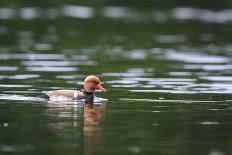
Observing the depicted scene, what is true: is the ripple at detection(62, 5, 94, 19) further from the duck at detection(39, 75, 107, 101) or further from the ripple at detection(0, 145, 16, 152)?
the ripple at detection(0, 145, 16, 152)

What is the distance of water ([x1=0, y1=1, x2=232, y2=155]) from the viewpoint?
16.5 m

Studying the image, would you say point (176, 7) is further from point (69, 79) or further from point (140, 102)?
point (140, 102)

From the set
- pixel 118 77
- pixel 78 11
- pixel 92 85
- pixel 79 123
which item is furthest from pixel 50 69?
pixel 78 11

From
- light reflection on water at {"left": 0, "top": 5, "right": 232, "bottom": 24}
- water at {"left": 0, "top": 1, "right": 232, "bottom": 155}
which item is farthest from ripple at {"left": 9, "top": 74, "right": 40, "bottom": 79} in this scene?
light reflection on water at {"left": 0, "top": 5, "right": 232, "bottom": 24}

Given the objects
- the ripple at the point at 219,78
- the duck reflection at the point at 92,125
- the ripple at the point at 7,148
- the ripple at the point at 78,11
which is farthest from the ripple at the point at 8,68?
the ripple at the point at 78,11

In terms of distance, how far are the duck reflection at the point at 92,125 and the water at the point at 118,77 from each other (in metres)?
0.02

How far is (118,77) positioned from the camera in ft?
87.5

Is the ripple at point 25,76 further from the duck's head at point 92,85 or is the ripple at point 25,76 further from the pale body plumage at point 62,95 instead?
the pale body plumage at point 62,95

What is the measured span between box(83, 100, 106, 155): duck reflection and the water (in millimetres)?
18

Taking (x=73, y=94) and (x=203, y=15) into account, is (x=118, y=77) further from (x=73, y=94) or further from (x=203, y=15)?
(x=203, y=15)

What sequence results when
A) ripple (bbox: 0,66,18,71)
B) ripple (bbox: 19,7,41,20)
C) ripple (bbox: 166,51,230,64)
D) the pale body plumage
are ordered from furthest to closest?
ripple (bbox: 19,7,41,20), ripple (bbox: 166,51,230,64), ripple (bbox: 0,66,18,71), the pale body plumage

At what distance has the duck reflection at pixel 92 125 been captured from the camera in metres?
15.7

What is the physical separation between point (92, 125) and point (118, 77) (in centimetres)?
883

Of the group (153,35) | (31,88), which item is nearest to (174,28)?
(153,35)
